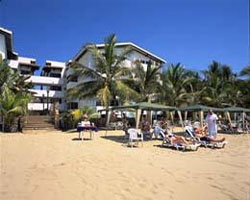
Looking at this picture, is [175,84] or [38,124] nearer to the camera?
[38,124]

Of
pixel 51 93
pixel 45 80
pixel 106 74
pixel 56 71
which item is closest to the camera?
pixel 106 74

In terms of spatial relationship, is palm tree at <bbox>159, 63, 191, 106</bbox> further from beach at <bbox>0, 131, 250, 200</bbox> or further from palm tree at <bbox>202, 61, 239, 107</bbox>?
beach at <bbox>0, 131, 250, 200</bbox>

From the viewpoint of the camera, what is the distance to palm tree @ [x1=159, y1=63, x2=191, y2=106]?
32156 mm

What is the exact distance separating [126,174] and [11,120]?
51.1 feet

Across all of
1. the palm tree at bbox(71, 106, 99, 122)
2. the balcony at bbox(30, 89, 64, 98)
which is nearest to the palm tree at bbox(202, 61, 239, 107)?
the palm tree at bbox(71, 106, 99, 122)

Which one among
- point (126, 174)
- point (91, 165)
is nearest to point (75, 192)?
point (126, 174)

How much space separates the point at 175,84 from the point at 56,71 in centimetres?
2031

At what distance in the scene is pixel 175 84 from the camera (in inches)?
1329

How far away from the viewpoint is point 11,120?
20.0 meters

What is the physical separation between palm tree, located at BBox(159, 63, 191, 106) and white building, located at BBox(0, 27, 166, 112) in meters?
4.64

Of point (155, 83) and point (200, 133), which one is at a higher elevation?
point (155, 83)

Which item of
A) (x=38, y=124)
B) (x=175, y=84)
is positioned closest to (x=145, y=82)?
(x=175, y=84)

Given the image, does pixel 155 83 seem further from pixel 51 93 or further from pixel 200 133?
pixel 51 93

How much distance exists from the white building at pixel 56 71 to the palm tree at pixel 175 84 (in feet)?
15.2
